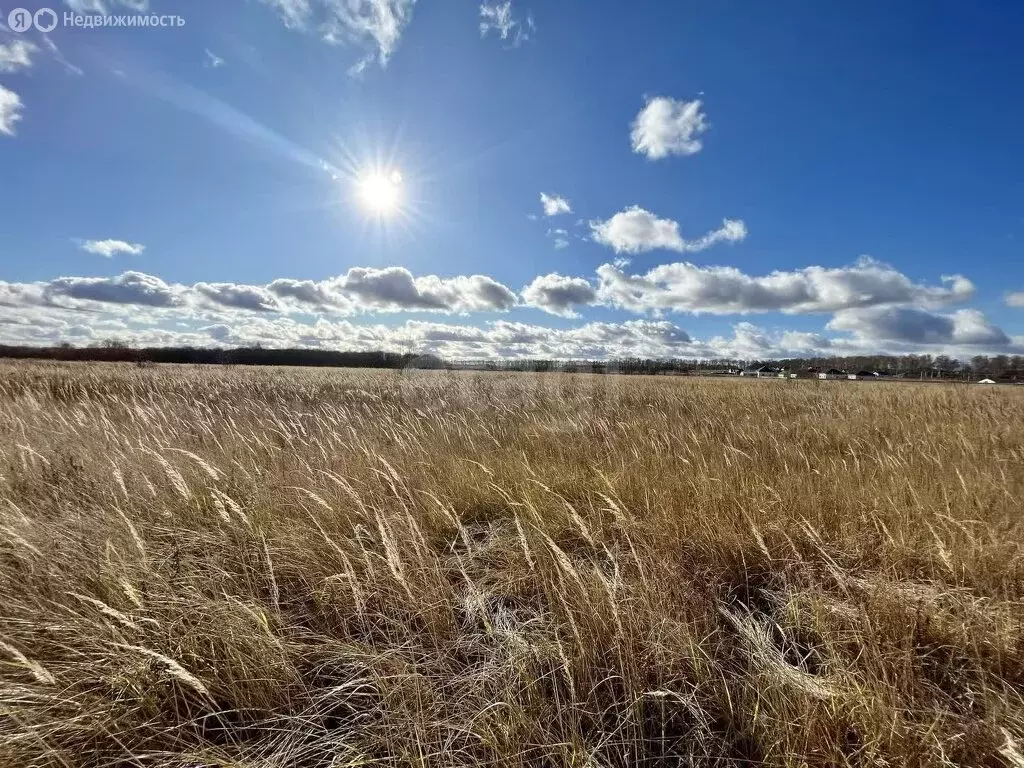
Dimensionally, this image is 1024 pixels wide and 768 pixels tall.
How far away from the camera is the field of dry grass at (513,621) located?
1257 mm

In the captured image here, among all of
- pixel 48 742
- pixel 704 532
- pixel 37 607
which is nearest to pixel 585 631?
pixel 704 532

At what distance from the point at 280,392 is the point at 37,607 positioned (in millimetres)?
9057

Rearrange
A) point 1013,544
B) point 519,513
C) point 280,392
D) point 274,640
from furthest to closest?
1. point 280,392
2. point 519,513
3. point 1013,544
4. point 274,640

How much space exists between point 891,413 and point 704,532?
7.27 m

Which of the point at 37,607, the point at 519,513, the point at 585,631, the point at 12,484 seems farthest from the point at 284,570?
the point at 12,484

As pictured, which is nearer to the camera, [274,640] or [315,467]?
[274,640]

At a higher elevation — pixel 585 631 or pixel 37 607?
pixel 585 631

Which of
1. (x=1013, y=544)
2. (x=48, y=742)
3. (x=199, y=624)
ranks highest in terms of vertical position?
(x=1013, y=544)

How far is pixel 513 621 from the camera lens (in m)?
1.81

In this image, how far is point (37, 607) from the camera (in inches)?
70.1

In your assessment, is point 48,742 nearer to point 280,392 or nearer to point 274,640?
point 274,640

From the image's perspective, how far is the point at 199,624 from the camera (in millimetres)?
1570

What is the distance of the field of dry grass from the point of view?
126cm

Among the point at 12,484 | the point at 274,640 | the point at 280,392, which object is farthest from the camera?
the point at 280,392
